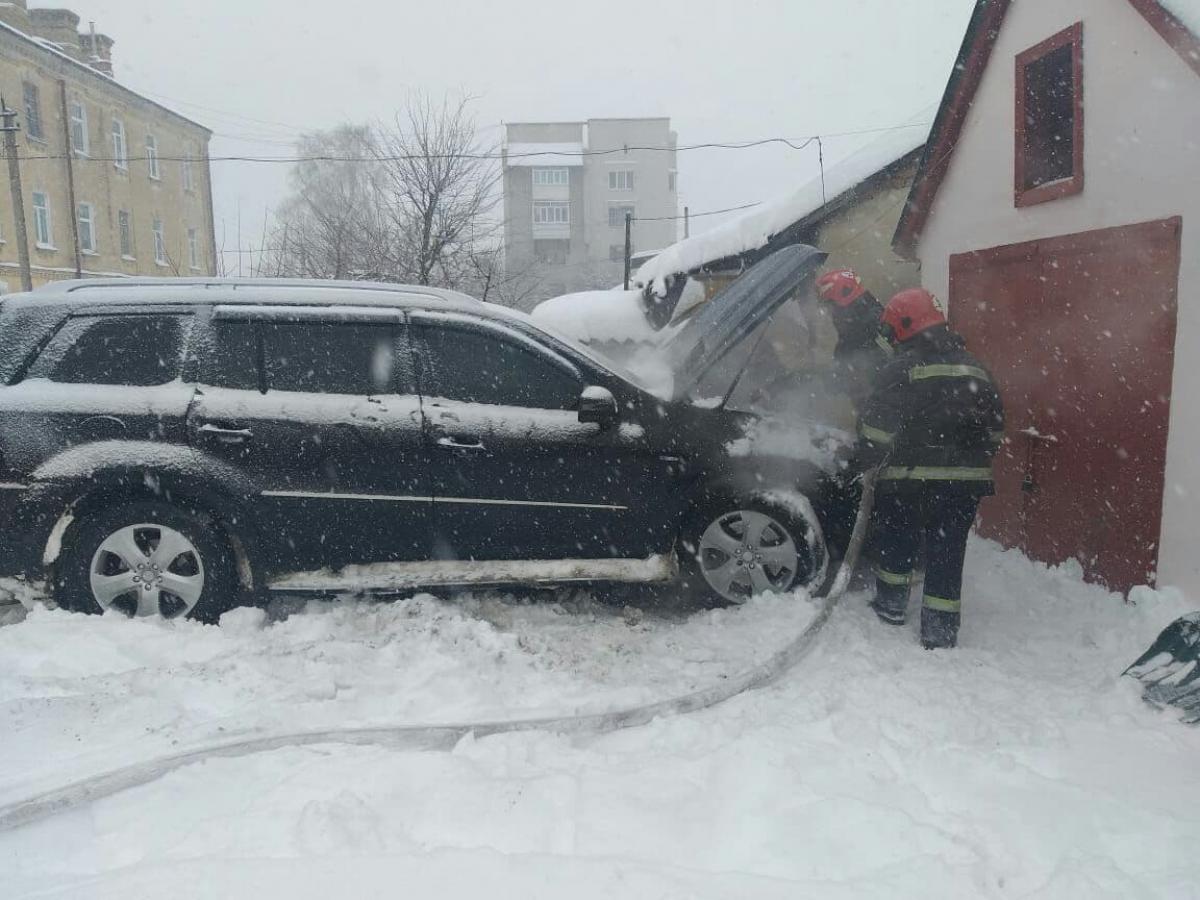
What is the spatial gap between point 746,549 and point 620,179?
57.4m

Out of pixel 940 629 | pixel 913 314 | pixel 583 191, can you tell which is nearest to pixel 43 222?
pixel 913 314

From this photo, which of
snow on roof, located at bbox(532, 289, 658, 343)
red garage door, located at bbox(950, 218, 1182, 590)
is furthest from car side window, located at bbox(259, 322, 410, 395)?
snow on roof, located at bbox(532, 289, 658, 343)

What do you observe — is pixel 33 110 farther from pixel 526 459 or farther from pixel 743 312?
pixel 743 312

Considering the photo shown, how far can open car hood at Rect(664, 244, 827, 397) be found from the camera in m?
4.75

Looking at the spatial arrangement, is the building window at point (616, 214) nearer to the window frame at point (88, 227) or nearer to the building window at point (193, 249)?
the building window at point (193, 249)

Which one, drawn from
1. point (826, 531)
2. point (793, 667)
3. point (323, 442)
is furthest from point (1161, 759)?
point (323, 442)

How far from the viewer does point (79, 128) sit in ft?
97.0

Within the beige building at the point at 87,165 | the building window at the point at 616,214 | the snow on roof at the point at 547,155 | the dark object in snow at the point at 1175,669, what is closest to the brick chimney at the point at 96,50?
the beige building at the point at 87,165

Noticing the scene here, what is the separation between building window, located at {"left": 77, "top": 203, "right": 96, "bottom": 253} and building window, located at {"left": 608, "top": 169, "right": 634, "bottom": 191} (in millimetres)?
35445

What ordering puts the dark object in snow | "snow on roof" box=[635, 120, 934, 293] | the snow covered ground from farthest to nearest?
"snow on roof" box=[635, 120, 934, 293] < the dark object in snow < the snow covered ground

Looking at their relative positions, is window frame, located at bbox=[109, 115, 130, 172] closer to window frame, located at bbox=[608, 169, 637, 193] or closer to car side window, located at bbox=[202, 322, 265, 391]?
car side window, located at bbox=[202, 322, 265, 391]

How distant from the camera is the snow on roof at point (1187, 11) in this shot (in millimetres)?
4566

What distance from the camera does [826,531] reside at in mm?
5008

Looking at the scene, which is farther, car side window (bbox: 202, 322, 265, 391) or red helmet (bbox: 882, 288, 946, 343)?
red helmet (bbox: 882, 288, 946, 343)
